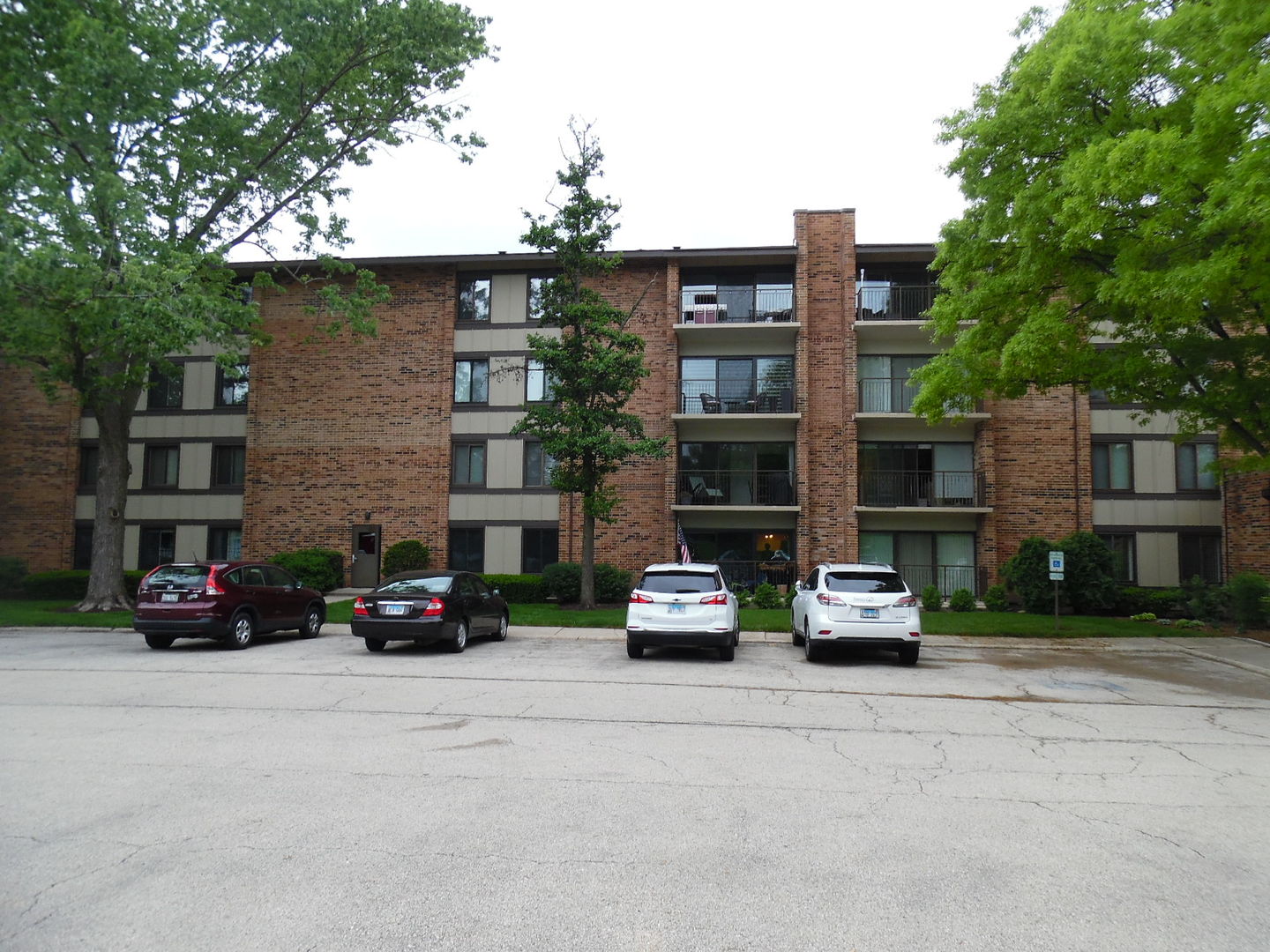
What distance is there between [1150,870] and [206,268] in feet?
70.9

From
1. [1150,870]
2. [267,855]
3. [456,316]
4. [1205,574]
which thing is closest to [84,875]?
[267,855]

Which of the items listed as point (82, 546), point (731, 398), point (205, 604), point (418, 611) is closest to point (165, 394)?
point (82, 546)

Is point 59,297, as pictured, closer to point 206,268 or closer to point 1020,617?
point 206,268

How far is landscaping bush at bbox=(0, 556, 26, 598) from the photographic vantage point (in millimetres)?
26281

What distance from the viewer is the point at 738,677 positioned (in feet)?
39.6

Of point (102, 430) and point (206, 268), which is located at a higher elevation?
point (206, 268)

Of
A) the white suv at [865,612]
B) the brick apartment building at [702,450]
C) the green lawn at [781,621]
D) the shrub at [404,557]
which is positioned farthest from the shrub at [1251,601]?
the shrub at [404,557]

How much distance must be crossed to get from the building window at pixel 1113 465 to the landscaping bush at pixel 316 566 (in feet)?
78.1

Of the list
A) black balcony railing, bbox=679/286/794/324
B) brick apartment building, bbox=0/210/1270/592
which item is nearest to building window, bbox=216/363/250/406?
brick apartment building, bbox=0/210/1270/592

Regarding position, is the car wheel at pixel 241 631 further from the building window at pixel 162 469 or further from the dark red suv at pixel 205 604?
the building window at pixel 162 469

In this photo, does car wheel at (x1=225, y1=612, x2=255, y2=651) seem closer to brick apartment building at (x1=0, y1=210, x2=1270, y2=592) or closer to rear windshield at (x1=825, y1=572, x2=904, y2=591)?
rear windshield at (x1=825, y1=572, x2=904, y2=591)

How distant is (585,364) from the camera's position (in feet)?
69.4

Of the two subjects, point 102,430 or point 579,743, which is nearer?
point 579,743

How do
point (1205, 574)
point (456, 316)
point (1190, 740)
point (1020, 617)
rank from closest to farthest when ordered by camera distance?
point (1190, 740) → point (1020, 617) → point (1205, 574) → point (456, 316)
